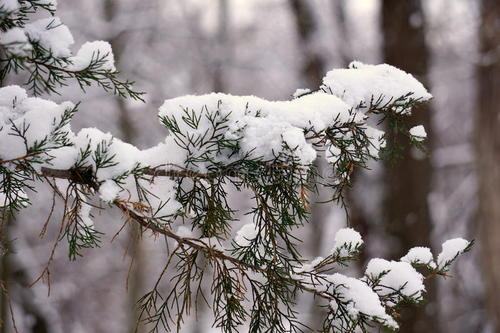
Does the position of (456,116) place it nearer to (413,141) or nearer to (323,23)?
(323,23)

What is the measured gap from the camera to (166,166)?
153 cm

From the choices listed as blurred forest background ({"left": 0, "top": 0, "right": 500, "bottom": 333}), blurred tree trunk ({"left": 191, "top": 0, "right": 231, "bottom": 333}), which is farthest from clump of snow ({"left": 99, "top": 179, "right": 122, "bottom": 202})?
blurred tree trunk ({"left": 191, "top": 0, "right": 231, "bottom": 333})

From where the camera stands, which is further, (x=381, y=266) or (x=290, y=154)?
(x=381, y=266)

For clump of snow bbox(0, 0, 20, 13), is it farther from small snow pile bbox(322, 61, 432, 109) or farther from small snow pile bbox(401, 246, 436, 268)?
small snow pile bbox(401, 246, 436, 268)

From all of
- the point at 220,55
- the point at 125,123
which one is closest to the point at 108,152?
the point at 125,123

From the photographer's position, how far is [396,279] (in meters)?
1.59

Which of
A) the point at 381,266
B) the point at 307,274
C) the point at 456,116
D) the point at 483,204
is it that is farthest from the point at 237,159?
the point at 456,116

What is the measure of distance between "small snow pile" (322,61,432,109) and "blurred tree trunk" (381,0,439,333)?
347 centimetres

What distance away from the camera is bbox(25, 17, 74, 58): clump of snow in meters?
1.43

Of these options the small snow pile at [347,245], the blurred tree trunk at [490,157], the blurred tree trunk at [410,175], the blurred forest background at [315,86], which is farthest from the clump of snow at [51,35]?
the blurred tree trunk at [490,157]

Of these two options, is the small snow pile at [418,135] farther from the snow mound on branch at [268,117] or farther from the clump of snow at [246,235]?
the clump of snow at [246,235]

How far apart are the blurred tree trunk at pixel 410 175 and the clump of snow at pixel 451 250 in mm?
3435

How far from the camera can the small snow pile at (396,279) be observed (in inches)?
61.4

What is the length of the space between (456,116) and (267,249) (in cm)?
1210
